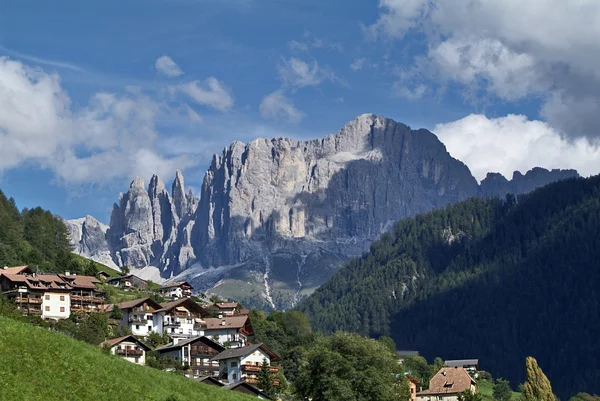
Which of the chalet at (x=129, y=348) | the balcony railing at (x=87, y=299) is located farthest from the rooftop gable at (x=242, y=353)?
the balcony railing at (x=87, y=299)

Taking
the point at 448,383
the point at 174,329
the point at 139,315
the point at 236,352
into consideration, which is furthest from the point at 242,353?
the point at 448,383

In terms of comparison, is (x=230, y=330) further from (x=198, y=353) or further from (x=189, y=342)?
(x=189, y=342)

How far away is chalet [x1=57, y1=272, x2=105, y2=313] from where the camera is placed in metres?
147

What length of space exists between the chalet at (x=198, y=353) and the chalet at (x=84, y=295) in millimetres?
20414

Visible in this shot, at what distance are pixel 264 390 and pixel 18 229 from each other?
9298 cm

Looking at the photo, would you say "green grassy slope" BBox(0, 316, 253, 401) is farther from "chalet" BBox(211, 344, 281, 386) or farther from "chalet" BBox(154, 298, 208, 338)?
"chalet" BBox(154, 298, 208, 338)

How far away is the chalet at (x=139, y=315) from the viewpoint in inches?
5871

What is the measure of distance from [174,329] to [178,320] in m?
2.20

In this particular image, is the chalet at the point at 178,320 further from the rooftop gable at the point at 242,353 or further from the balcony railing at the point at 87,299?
the rooftop gable at the point at 242,353

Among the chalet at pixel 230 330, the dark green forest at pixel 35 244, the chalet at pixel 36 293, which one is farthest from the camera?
the dark green forest at pixel 35 244

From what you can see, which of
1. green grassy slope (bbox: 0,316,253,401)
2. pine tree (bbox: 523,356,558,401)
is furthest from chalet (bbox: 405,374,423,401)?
green grassy slope (bbox: 0,316,253,401)

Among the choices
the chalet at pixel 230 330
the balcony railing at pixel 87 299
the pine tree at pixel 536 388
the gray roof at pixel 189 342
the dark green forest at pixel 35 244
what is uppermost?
the dark green forest at pixel 35 244

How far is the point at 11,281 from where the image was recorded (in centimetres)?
13600

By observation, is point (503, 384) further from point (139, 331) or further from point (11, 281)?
point (11, 281)
